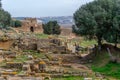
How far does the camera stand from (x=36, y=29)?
8888cm

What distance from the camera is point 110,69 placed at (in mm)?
30844

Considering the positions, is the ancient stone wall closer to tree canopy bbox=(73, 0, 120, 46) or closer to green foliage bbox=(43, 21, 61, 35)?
green foliage bbox=(43, 21, 61, 35)

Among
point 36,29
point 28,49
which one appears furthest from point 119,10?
point 36,29

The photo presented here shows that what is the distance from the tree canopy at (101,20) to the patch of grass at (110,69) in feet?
16.5

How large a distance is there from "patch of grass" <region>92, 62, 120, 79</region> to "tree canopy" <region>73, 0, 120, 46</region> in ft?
16.5

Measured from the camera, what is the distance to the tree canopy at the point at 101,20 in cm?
3691

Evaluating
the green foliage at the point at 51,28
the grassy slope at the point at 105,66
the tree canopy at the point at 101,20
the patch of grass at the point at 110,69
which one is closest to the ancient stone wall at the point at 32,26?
the green foliage at the point at 51,28

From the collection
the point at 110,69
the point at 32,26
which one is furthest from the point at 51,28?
the point at 110,69

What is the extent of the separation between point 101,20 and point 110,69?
7.55 m

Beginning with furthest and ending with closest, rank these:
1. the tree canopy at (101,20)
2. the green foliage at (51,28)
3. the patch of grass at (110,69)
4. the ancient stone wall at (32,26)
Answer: the ancient stone wall at (32,26)
the green foliage at (51,28)
the tree canopy at (101,20)
the patch of grass at (110,69)

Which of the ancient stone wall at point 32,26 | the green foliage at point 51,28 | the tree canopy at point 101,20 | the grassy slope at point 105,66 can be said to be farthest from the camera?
the ancient stone wall at point 32,26

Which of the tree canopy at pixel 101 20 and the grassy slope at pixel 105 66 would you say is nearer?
the grassy slope at pixel 105 66

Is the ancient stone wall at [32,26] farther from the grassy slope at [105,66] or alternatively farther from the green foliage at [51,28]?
the grassy slope at [105,66]

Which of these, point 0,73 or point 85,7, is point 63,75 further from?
point 85,7
